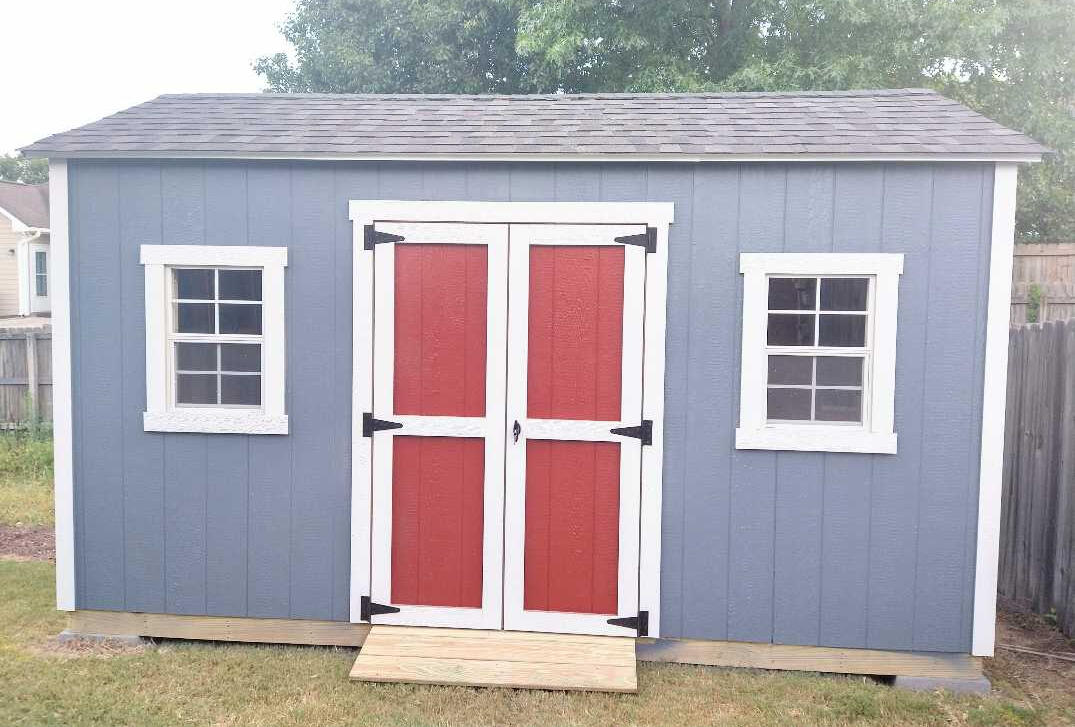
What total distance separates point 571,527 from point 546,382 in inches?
32.2

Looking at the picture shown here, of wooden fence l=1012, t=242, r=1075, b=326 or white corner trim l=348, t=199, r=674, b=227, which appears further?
wooden fence l=1012, t=242, r=1075, b=326

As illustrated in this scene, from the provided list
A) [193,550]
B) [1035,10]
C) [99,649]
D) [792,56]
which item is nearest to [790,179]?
[193,550]

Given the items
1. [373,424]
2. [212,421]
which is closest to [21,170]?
[212,421]

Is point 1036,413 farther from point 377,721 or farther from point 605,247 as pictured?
point 377,721

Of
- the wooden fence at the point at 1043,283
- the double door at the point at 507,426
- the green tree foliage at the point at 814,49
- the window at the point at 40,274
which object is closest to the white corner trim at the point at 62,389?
the double door at the point at 507,426

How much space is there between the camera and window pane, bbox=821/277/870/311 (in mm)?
4684

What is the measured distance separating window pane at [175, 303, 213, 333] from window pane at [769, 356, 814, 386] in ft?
10.4

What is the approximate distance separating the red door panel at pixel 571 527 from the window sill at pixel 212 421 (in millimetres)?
1525

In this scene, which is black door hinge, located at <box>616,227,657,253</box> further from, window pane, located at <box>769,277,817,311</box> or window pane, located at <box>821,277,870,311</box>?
window pane, located at <box>821,277,870,311</box>

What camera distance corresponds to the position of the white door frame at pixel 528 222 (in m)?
4.74

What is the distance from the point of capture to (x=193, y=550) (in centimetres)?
500

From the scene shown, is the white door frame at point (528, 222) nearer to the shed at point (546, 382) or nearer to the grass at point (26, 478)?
the shed at point (546, 382)

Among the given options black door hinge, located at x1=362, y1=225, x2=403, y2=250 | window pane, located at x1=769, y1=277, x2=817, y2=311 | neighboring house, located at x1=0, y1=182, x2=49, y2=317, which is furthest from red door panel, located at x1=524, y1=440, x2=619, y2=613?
neighboring house, located at x1=0, y1=182, x2=49, y2=317

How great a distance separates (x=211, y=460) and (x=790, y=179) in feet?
11.8
